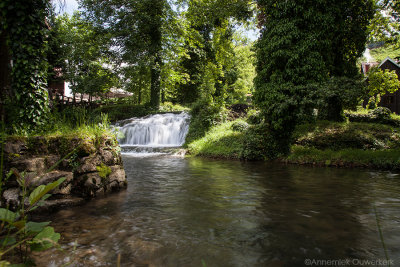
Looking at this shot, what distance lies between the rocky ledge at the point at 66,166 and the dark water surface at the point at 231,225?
0.40 m

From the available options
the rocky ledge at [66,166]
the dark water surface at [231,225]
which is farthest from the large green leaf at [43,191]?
the rocky ledge at [66,166]

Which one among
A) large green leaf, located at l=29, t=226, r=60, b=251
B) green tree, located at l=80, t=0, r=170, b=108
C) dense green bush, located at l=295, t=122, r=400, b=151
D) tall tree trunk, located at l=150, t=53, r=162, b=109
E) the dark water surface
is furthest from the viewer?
tall tree trunk, located at l=150, t=53, r=162, b=109

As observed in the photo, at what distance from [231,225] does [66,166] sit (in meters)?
4.19

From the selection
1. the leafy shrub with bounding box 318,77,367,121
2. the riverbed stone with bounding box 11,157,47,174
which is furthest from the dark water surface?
the leafy shrub with bounding box 318,77,367,121

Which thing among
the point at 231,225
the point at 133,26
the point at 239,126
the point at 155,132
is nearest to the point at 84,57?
the point at 133,26

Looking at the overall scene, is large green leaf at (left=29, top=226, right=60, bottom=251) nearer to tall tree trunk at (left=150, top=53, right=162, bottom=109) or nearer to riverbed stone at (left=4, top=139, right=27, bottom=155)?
riverbed stone at (left=4, top=139, right=27, bottom=155)

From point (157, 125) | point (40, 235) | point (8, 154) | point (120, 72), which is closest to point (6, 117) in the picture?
point (8, 154)

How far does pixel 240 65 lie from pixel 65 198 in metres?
34.1

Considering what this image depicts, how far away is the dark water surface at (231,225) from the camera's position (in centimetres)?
349

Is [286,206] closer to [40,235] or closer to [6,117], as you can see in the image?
[40,235]

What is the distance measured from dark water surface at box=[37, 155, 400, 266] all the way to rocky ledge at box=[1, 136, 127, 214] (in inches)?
15.8

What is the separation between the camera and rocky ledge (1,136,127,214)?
5258mm

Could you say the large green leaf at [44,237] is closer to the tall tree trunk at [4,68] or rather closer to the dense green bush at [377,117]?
the tall tree trunk at [4,68]

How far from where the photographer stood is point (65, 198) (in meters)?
5.57
